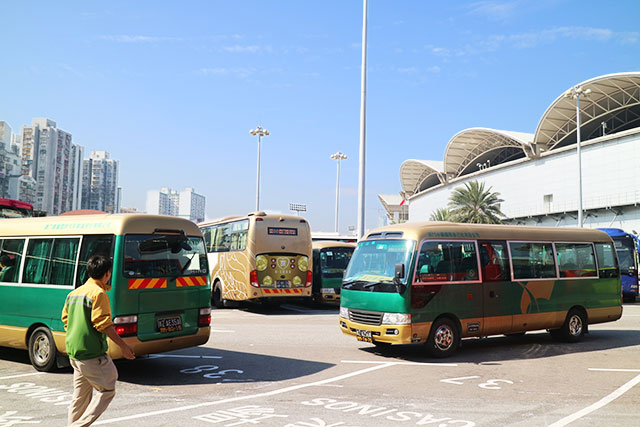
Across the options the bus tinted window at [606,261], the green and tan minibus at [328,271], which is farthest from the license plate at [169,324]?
the green and tan minibus at [328,271]

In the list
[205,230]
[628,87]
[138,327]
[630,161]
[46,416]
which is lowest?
[46,416]

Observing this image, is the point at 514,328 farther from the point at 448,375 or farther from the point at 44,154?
the point at 44,154

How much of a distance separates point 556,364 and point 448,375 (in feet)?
7.79

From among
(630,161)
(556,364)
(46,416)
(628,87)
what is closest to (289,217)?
(556,364)

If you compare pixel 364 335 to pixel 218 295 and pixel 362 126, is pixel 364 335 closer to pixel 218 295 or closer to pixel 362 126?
pixel 218 295

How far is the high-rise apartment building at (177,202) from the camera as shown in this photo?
13681cm

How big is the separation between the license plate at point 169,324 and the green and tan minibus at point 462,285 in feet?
11.2

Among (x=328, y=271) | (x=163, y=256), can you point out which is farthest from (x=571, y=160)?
(x=163, y=256)

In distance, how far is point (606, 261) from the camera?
12.7 m

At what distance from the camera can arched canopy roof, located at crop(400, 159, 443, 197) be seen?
87.2 metres

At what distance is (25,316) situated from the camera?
827 centimetres

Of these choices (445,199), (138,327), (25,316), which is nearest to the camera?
(138,327)

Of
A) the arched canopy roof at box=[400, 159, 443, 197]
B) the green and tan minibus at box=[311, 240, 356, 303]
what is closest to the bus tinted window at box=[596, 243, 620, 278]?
the green and tan minibus at box=[311, 240, 356, 303]

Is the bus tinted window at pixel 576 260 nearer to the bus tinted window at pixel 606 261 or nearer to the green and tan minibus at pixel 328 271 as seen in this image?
the bus tinted window at pixel 606 261
